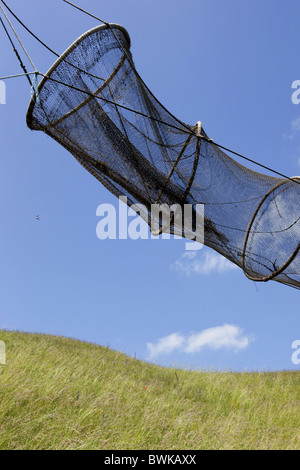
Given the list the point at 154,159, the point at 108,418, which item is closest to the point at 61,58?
the point at 154,159

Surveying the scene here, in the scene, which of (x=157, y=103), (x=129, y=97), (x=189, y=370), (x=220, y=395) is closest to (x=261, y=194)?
(x=157, y=103)

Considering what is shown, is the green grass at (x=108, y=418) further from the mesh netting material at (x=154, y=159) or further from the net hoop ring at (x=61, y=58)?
the net hoop ring at (x=61, y=58)

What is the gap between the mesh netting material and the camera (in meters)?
5.30

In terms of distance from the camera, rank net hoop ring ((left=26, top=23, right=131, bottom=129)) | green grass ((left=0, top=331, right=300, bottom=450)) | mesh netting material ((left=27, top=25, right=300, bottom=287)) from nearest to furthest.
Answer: green grass ((left=0, top=331, right=300, bottom=450)) → net hoop ring ((left=26, top=23, right=131, bottom=129)) → mesh netting material ((left=27, top=25, right=300, bottom=287))

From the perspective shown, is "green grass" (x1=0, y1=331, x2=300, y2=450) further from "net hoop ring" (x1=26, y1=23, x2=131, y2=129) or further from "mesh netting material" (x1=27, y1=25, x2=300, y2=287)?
"net hoop ring" (x1=26, y1=23, x2=131, y2=129)

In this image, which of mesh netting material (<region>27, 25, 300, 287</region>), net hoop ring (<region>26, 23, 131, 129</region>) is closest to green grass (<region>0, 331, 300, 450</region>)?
mesh netting material (<region>27, 25, 300, 287</region>)

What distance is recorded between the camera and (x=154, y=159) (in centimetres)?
611

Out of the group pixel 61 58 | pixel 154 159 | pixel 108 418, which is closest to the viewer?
pixel 108 418

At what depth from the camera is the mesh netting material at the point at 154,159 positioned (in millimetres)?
5304

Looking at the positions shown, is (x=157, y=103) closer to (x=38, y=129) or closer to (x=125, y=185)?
(x=125, y=185)

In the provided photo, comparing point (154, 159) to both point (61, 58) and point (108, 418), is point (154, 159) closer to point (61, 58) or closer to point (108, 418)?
point (61, 58)

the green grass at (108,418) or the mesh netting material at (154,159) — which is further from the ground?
the mesh netting material at (154,159)

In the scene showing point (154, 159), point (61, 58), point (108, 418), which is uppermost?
point (61, 58)

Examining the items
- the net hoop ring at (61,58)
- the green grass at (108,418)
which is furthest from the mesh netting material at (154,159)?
the green grass at (108,418)
